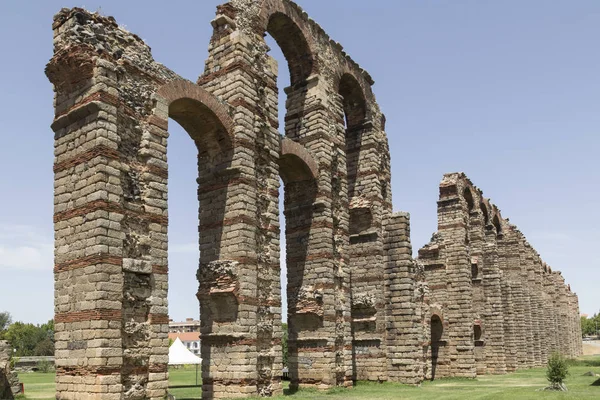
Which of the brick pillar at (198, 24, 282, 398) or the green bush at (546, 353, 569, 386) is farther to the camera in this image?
the green bush at (546, 353, 569, 386)

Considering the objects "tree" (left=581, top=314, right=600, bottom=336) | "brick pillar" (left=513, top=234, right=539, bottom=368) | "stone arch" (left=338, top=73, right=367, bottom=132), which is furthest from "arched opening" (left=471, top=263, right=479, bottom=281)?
"tree" (left=581, top=314, right=600, bottom=336)

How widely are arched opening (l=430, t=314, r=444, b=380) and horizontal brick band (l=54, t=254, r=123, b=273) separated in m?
20.6

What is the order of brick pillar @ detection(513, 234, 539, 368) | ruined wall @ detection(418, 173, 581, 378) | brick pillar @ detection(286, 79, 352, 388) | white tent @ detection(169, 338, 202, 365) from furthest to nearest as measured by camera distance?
1. brick pillar @ detection(513, 234, 539, 368)
2. ruined wall @ detection(418, 173, 581, 378)
3. white tent @ detection(169, 338, 202, 365)
4. brick pillar @ detection(286, 79, 352, 388)

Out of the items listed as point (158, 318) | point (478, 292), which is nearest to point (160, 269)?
point (158, 318)

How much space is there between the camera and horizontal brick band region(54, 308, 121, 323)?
11.4m

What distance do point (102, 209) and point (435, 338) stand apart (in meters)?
21.9

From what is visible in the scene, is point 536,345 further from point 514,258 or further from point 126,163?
point 126,163

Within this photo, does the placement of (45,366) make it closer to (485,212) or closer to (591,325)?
(485,212)

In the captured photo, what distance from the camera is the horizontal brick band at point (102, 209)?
11.9 m

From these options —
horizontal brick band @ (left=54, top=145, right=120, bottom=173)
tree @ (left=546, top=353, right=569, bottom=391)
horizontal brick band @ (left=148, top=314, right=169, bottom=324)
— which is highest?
horizontal brick band @ (left=54, top=145, right=120, bottom=173)

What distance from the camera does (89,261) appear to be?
464 inches

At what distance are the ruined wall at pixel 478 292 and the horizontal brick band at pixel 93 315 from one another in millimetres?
16336

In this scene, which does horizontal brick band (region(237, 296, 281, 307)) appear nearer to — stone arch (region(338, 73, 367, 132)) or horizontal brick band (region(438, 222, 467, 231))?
stone arch (region(338, 73, 367, 132))

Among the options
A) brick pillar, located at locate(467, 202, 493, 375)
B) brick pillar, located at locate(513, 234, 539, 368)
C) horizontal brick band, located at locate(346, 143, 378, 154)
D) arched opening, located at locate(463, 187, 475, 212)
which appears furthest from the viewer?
brick pillar, located at locate(513, 234, 539, 368)
